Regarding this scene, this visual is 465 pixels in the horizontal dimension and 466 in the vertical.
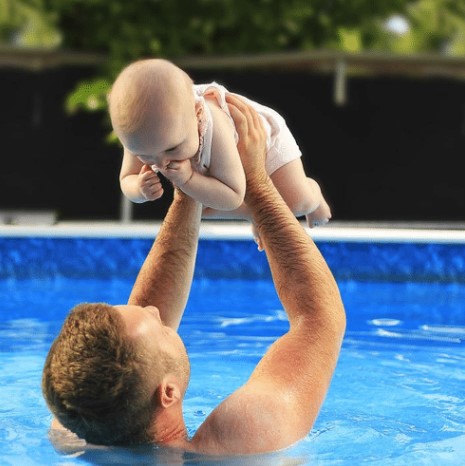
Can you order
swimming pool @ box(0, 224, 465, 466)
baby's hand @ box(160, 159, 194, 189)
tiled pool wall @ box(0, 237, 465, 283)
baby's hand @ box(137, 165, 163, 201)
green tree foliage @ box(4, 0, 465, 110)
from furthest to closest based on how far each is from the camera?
green tree foliage @ box(4, 0, 465, 110) → tiled pool wall @ box(0, 237, 465, 283) → swimming pool @ box(0, 224, 465, 466) → baby's hand @ box(137, 165, 163, 201) → baby's hand @ box(160, 159, 194, 189)

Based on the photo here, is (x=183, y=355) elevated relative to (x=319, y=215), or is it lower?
lower

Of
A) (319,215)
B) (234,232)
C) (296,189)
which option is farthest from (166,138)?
(234,232)

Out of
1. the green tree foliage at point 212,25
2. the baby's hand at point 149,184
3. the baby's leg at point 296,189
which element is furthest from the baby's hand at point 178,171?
the green tree foliage at point 212,25

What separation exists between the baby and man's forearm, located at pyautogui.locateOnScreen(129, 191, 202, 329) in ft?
0.45

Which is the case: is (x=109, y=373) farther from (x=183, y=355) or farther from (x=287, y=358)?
(x=287, y=358)

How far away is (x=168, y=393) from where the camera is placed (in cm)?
273

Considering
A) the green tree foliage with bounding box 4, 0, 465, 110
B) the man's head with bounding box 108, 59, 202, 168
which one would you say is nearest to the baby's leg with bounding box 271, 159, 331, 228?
the man's head with bounding box 108, 59, 202, 168

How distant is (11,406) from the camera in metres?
3.97

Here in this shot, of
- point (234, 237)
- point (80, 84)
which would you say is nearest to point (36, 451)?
point (234, 237)

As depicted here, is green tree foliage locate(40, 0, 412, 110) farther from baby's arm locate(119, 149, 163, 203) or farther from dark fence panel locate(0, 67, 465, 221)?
baby's arm locate(119, 149, 163, 203)

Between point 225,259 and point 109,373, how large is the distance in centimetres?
485

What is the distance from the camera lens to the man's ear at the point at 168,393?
270cm

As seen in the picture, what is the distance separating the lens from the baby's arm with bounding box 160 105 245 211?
115 inches

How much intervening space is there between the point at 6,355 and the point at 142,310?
240 cm
